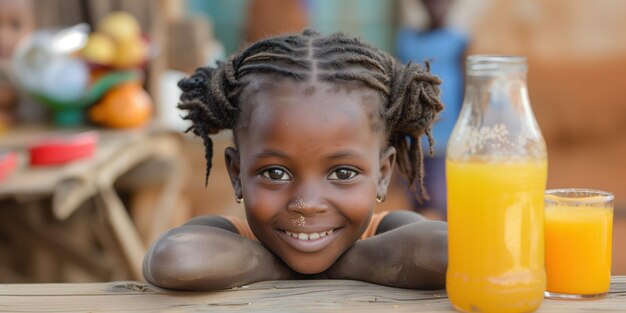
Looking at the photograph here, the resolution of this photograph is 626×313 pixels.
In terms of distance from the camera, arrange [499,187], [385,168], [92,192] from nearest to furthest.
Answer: [499,187], [385,168], [92,192]

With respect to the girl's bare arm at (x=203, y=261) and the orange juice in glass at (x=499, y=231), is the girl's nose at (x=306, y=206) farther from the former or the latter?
the orange juice in glass at (x=499, y=231)

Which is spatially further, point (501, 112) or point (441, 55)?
point (441, 55)

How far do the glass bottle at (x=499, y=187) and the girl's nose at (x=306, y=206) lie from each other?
268 mm

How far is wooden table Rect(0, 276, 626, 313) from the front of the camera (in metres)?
1.38

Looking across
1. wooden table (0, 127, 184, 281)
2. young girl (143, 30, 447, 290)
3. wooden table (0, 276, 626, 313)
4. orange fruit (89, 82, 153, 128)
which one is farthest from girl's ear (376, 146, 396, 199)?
orange fruit (89, 82, 153, 128)

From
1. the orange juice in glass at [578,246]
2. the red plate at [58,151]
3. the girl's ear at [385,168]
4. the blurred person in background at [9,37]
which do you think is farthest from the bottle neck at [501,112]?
the blurred person in background at [9,37]

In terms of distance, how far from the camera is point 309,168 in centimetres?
149

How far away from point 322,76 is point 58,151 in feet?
5.88

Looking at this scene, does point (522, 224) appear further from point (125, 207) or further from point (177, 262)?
point (125, 207)

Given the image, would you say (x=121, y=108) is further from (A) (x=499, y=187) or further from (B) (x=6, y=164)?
(A) (x=499, y=187)

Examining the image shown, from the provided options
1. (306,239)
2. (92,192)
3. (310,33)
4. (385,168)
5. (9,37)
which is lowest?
(92,192)

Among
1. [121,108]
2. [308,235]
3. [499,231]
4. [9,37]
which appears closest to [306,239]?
[308,235]

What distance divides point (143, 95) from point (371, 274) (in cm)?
299

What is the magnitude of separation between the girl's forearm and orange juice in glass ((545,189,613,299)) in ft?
0.58
